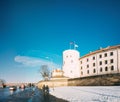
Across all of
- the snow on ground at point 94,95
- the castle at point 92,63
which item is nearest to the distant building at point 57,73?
the castle at point 92,63

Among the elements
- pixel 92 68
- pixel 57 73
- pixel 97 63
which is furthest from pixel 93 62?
pixel 57 73

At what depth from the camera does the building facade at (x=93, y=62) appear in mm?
55938

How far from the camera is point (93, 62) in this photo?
65688 mm

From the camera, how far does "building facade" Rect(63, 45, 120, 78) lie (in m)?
55.9

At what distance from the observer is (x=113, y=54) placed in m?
56.4

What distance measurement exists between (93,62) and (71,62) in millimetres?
16841

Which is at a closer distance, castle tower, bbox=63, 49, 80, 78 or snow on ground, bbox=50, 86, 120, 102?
snow on ground, bbox=50, 86, 120, 102

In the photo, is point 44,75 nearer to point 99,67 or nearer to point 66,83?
point 66,83

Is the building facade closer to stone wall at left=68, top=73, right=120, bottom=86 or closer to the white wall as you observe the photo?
the white wall

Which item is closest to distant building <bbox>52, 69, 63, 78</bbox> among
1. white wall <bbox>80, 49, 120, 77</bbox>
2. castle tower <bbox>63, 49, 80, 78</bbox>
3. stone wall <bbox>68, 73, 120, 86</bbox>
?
castle tower <bbox>63, 49, 80, 78</bbox>

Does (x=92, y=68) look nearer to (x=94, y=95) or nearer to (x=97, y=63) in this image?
(x=97, y=63)

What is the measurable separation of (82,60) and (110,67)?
1953 cm

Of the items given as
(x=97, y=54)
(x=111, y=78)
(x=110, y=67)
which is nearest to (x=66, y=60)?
(x=97, y=54)

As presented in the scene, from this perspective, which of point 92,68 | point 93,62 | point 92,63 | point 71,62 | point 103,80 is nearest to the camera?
point 103,80
